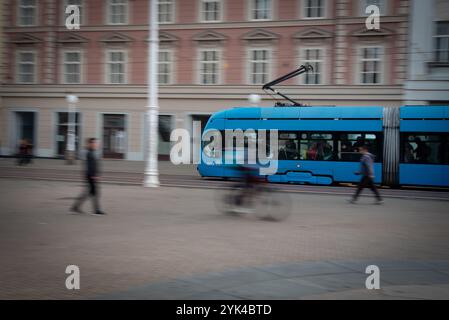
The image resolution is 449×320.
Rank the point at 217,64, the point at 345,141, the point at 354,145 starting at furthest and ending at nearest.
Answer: the point at 217,64
the point at 345,141
the point at 354,145

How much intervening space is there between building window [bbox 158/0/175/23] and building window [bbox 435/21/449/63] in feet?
50.9

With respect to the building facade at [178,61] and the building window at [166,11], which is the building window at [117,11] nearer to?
the building facade at [178,61]

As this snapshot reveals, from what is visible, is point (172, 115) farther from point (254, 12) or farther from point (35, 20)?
point (35, 20)

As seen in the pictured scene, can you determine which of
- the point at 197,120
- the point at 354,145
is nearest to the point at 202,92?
the point at 197,120

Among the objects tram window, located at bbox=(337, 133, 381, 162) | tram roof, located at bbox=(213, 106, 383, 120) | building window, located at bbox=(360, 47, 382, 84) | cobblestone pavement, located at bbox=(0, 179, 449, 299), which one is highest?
building window, located at bbox=(360, 47, 382, 84)

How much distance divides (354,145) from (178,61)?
15.2 m

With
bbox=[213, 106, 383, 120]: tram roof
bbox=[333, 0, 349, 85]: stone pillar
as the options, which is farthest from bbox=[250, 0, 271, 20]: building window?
bbox=[213, 106, 383, 120]: tram roof

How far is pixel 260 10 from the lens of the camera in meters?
33.6

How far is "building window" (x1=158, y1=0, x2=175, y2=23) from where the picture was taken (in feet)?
116

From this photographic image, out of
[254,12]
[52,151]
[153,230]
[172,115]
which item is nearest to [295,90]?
[254,12]

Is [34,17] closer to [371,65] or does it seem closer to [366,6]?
[366,6]

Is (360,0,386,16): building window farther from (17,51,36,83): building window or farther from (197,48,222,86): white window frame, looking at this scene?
(17,51,36,83): building window

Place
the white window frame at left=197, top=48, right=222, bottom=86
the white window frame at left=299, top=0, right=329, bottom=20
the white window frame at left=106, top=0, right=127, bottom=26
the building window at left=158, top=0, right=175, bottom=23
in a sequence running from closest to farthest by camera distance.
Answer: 1. the white window frame at left=299, top=0, right=329, bottom=20
2. the white window frame at left=197, top=48, right=222, bottom=86
3. the building window at left=158, top=0, right=175, bottom=23
4. the white window frame at left=106, top=0, right=127, bottom=26

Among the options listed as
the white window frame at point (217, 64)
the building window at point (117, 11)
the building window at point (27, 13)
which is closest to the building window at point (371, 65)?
the white window frame at point (217, 64)
